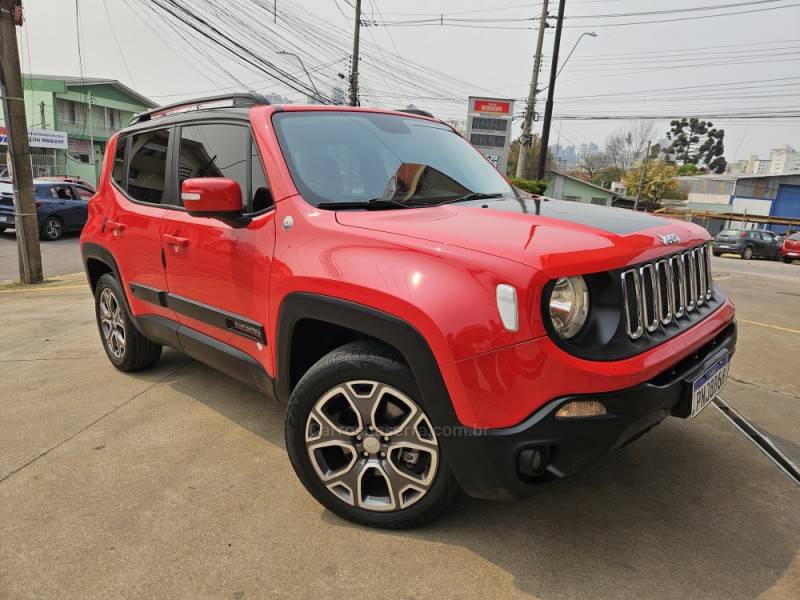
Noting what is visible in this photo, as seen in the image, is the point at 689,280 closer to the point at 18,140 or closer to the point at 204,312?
the point at 204,312

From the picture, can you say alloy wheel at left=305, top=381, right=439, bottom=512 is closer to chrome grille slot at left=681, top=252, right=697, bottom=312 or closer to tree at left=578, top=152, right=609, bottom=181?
chrome grille slot at left=681, top=252, right=697, bottom=312

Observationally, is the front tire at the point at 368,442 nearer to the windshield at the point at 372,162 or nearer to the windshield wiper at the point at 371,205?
the windshield wiper at the point at 371,205

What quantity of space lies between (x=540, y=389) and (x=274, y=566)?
1233 mm

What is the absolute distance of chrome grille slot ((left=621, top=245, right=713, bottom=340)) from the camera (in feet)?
6.87

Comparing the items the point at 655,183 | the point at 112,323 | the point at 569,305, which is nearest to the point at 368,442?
the point at 569,305

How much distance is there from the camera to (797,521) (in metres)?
2.48

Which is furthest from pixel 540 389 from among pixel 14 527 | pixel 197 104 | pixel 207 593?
pixel 197 104

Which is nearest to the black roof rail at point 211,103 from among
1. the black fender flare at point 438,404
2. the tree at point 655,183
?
the black fender flare at point 438,404

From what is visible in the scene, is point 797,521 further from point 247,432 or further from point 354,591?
point 247,432

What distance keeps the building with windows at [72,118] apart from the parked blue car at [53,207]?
78.1ft

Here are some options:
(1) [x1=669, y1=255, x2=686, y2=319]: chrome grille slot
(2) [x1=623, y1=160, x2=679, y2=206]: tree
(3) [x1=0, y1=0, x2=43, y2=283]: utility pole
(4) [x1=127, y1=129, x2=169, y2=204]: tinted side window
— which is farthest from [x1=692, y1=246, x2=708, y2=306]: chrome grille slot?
(2) [x1=623, y1=160, x2=679, y2=206]: tree

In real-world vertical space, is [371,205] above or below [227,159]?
below

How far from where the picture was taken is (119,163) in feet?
13.5

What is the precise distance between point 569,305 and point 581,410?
363mm
